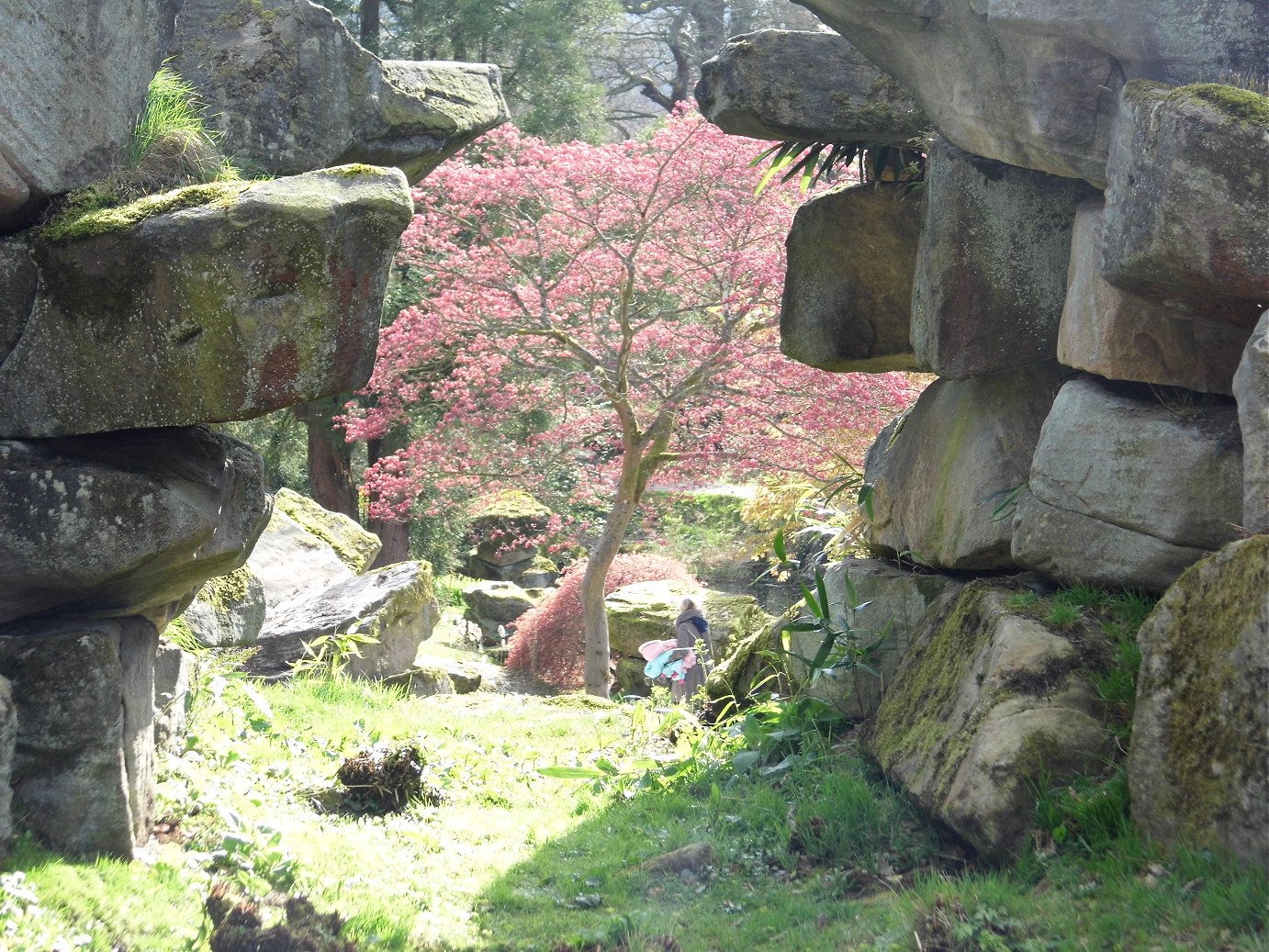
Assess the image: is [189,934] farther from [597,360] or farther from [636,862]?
[597,360]

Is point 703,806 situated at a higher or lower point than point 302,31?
lower

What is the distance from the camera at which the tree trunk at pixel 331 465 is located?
14766 mm

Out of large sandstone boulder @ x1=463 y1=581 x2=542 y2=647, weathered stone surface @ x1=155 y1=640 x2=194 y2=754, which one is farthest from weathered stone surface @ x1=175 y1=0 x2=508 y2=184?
large sandstone boulder @ x1=463 y1=581 x2=542 y2=647

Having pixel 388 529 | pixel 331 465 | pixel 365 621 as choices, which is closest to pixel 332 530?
pixel 365 621

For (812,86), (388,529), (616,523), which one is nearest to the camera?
(812,86)

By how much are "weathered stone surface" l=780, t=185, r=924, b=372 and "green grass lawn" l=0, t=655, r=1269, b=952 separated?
241 cm

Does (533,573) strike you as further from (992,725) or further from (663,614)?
(992,725)

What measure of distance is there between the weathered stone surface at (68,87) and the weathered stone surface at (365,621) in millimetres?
5294

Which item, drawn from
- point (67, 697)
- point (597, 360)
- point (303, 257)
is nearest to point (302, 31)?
point (303, 257)

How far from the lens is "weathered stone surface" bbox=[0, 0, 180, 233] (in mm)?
3732

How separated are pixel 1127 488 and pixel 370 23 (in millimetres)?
13764

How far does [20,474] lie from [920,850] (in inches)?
136

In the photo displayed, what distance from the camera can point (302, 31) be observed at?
15.9 feet

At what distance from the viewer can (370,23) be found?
51.2 feet
